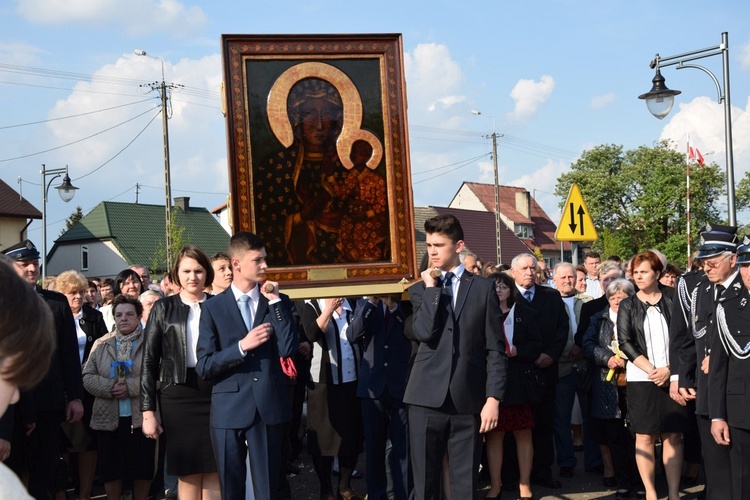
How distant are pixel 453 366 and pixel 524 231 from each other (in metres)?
79.2

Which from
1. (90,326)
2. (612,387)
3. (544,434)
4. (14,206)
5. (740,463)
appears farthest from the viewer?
(14,206)

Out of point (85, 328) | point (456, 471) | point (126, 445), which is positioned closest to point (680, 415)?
point (456, 471)

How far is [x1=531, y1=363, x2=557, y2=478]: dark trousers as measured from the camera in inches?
366

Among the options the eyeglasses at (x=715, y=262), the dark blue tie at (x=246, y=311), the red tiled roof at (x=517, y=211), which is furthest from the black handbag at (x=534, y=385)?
the red tiled roof at (x=517, y=211)

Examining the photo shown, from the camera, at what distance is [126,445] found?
318 inches

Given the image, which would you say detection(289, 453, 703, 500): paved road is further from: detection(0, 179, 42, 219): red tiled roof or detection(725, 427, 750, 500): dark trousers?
detection(0, 179, 42, 219): red tiled roof

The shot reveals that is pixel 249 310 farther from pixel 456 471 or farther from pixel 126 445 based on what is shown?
pixel 126 445

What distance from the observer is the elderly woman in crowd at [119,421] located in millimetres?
8039

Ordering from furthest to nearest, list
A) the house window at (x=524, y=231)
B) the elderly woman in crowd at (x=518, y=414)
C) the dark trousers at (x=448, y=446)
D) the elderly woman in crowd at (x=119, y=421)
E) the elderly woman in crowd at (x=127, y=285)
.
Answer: the house window at (x=524, y=231), the elderly woman in crowd at (x=127, y=285), the elderly woman in crowd at (x=518, y=414), the elderly woman in crowd at (x=119, y=421), the dark trousers at (x=448, y=446)

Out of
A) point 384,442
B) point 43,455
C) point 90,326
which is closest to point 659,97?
point 384,442

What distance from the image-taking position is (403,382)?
8438 mm

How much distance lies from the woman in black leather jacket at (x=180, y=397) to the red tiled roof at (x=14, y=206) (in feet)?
145

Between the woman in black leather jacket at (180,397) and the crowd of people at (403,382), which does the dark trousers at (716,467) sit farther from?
the woman in black leather jacket at (180,397)

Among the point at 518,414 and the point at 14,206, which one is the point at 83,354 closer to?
the point at 518,414
